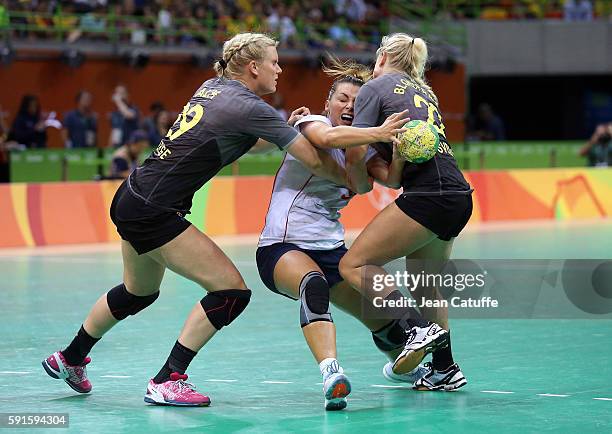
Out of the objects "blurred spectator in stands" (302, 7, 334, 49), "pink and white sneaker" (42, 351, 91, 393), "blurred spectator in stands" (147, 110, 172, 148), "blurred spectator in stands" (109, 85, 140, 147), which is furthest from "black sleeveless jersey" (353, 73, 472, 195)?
"blurred spectator in stands" (302, 7, 334, 49)

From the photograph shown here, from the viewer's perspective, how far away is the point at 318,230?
6.84 meters

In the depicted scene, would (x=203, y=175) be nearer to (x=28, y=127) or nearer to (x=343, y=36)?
(x=28, y=127)

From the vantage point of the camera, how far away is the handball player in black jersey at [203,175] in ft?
21.1

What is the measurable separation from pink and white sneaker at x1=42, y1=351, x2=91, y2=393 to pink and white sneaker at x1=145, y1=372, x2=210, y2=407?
525mm

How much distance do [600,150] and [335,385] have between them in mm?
21685

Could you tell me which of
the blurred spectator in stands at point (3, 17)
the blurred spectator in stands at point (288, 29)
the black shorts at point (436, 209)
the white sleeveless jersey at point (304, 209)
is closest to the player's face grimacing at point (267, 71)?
the white sleeveless jersey at point (304, 209)

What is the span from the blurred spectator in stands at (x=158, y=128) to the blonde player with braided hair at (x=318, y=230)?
12668mm

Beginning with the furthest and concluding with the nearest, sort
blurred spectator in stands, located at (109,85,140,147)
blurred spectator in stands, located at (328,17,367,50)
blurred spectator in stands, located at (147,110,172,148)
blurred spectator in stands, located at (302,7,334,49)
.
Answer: blurred spectator in stands, located at (328,17,367,50) → blurred spectator in stands, located at (302,7,334,49) → blurred spectator in stands, located at (109,85,140,147) → blurred spectator in stands, located at (147,110,172,148)

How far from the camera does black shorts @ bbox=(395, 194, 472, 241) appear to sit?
21.8 ft

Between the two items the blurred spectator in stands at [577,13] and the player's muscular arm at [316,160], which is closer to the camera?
the player's muscular arm at [316,160]

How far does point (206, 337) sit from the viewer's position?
656cm

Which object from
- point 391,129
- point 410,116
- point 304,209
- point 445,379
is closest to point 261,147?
point 304,209

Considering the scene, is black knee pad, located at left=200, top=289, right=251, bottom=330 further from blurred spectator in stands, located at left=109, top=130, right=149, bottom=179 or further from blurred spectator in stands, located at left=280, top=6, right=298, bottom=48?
blurred spectator in stands, located at left=280, top=6, right=298, bottom=48

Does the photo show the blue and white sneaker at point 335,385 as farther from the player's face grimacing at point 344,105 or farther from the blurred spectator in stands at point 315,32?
the blurred spectator in stands at point 315,32
